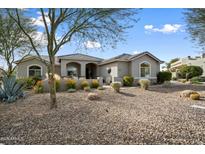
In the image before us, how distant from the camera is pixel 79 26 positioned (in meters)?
7.62

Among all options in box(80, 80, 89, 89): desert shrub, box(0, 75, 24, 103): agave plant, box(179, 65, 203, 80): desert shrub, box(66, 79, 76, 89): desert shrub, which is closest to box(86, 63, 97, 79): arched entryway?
box(80, 80, 89, 89): desert shrub

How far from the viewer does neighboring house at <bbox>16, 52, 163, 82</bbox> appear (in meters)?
20.1

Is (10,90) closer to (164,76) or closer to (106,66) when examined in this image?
(106,66)

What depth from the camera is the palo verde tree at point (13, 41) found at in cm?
1403

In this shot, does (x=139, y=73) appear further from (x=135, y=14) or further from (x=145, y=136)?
(x=145, y=136)

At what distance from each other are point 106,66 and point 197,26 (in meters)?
12.3

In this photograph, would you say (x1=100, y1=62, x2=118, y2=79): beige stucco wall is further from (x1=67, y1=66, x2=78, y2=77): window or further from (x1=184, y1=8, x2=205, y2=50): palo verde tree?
(x1=184, y1=8, x2=205, y2=50): palo verde tree

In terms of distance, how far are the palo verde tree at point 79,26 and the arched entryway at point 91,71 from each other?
1638 cm

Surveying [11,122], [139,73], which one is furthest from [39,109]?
[139,73]

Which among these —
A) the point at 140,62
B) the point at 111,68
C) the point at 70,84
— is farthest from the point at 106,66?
the point at 70,84

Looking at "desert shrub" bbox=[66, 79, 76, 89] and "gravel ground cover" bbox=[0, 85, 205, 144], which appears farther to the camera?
"desert shrub" bbox=[66, 79, 76, 89]
